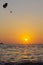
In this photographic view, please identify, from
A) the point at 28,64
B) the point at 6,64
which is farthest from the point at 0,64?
the point at 28,64

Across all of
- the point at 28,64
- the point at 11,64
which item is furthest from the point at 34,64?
the point at 11,64

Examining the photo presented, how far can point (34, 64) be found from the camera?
4544cm

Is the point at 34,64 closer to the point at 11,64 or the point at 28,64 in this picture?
the point at 28,64

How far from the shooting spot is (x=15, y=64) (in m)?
45.5

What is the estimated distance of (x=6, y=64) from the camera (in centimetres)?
4497

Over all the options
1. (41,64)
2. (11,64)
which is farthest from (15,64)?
(41,64)

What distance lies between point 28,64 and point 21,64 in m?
1.19

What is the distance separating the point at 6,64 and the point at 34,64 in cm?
476

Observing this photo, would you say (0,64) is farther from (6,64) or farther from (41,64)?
(41,64)

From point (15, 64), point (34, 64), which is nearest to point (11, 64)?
point (15, 64)

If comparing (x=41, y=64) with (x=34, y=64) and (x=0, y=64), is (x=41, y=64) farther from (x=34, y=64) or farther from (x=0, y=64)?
(x=0, y=64)

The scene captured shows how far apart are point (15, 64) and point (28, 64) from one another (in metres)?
2.22

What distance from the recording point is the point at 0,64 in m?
44.8

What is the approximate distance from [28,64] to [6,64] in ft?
12.2
